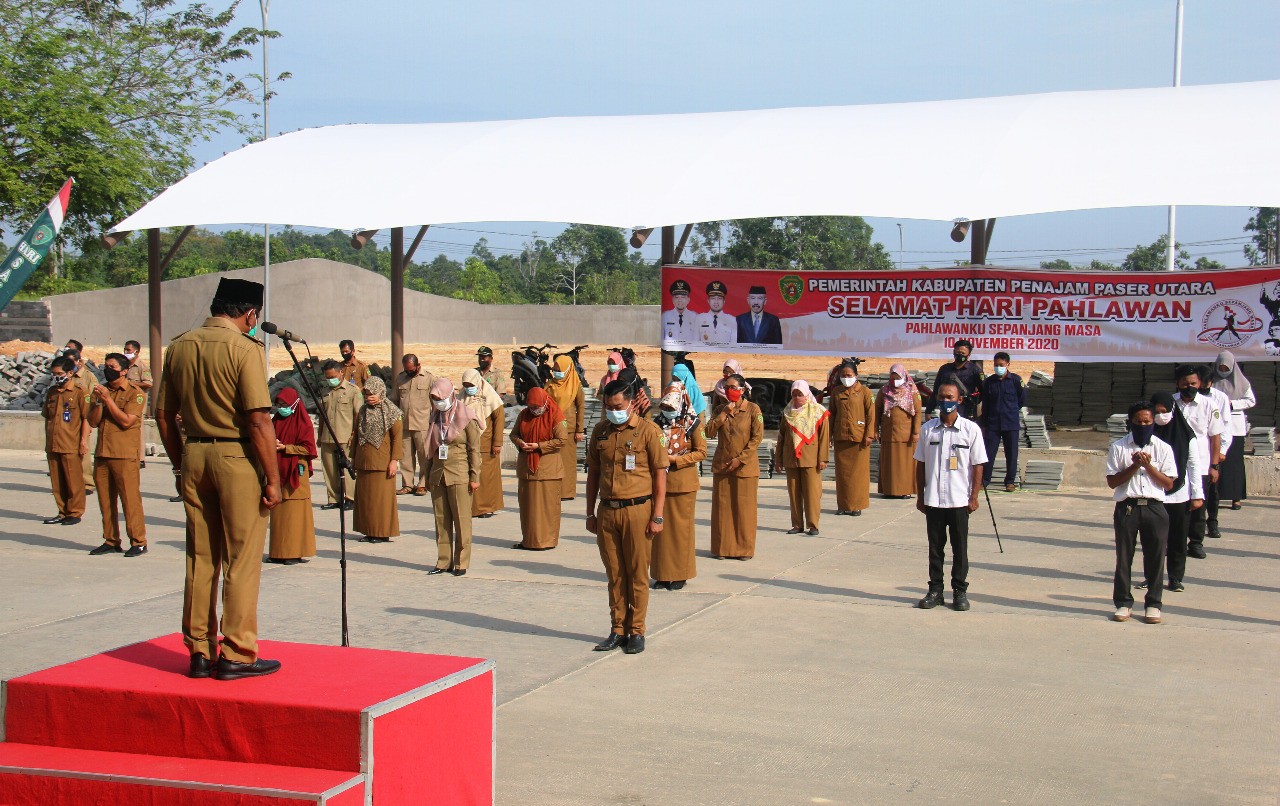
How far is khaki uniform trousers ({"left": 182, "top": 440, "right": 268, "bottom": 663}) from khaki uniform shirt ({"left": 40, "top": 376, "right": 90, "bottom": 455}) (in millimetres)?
9416

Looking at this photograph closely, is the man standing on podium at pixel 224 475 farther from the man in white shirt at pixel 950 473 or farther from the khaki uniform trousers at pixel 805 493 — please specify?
the khaki uniform trousers at pixel 805 493

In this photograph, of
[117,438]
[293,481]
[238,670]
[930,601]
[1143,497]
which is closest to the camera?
[238,670]

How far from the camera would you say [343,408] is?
1509 cm

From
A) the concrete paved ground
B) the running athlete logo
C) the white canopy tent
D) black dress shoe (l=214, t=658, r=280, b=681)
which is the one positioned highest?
the white canopy tent

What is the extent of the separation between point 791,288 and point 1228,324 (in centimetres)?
548

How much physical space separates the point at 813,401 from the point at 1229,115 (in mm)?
8189

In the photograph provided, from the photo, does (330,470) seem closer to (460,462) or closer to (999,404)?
(460,462)

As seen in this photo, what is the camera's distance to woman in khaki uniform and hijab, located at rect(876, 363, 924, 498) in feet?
52.5

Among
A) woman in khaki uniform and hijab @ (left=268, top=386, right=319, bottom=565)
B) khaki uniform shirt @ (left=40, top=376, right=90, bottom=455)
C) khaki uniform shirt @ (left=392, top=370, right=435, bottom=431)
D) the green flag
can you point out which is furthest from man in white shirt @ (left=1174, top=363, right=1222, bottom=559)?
the green flag

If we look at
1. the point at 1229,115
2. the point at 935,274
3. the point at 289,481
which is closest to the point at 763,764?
the point at 289,481

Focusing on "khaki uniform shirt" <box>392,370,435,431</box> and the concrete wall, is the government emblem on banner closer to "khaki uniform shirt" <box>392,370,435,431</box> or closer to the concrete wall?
"khaki uniform shirt" <box>392,370,435,431</box>

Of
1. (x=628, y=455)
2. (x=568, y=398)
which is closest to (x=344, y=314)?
(x=568, y=398)

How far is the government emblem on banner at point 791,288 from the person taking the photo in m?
17.6

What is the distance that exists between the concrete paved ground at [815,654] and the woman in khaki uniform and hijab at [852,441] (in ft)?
3.14
